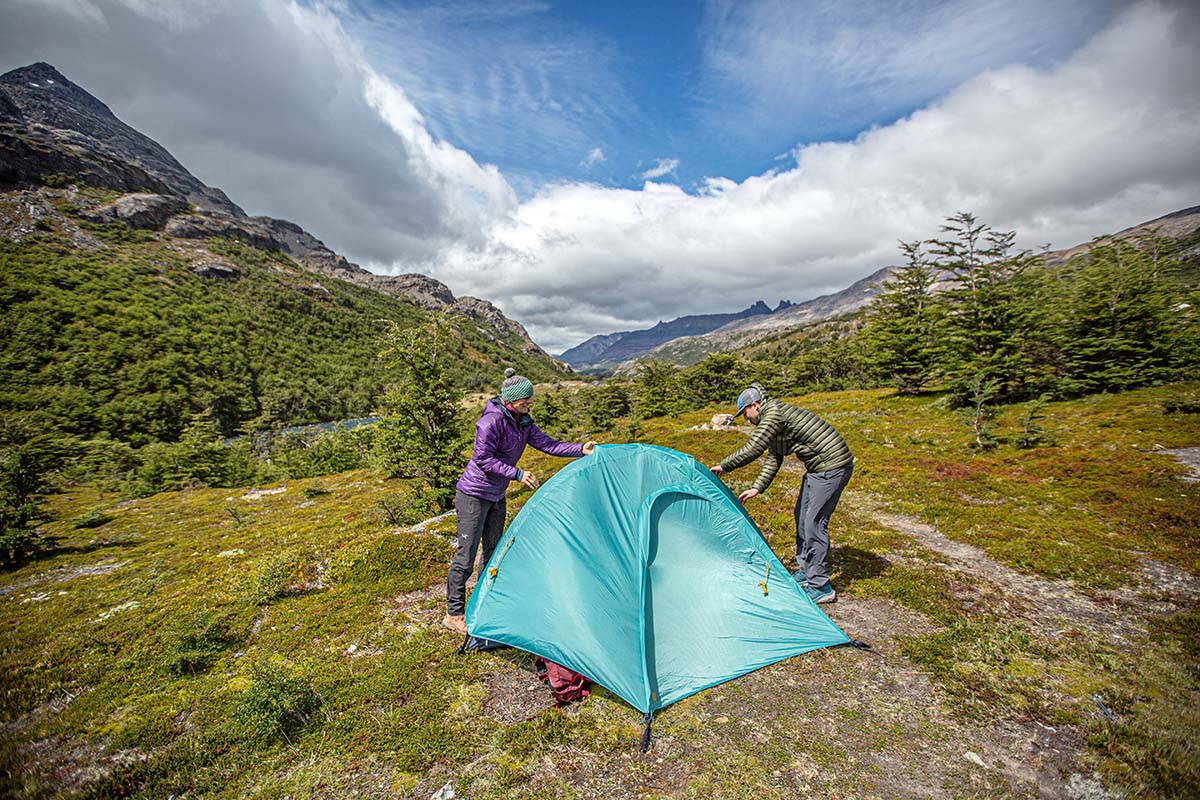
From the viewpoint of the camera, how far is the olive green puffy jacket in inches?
273

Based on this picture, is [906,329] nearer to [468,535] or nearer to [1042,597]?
[1042,597]

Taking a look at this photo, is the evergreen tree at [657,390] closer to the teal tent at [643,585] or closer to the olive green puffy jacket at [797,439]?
the olive green puffy jacket at [797,439]

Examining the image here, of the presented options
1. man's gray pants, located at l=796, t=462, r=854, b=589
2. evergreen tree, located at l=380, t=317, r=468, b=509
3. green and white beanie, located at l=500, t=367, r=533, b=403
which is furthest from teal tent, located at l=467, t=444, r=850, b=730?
evergreen tree, located at l=380, t=317, r=468, b=509

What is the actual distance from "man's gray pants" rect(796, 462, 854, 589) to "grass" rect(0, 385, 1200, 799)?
2.72 feet

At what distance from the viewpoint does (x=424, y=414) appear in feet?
45.2

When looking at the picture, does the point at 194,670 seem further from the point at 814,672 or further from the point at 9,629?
the point at 814,672

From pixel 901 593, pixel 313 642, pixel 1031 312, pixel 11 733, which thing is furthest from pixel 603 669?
pixel 1031 312

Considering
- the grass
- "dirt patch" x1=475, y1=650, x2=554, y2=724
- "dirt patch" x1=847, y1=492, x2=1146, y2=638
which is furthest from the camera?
"dirt patch" x1=847, y1=492, x2=1146, y2=638

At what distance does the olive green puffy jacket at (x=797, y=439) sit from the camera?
6.93 meters

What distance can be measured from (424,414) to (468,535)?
8219mm

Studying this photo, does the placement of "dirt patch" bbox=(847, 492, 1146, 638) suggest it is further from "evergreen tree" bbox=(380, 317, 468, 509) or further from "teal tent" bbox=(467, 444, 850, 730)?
"evergreen tree" bbox=(380, 317, 468, 509)

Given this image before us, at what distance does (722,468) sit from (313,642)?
292 inches

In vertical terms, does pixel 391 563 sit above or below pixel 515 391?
below

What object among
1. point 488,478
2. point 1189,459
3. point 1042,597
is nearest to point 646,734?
point 488,478
